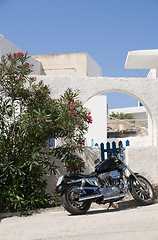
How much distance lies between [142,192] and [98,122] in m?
13.1

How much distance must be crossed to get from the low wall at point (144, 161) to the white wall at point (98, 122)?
35.5 ft

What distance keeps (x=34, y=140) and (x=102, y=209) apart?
206 centimetres

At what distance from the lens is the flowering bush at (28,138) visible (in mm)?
6047

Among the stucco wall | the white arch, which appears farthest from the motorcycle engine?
the stucco wall

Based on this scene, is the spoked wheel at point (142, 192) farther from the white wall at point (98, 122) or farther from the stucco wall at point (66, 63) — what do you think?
the stucco wall at point (66, 63)

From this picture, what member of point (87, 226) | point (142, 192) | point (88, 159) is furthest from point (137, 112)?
point (87, 226)

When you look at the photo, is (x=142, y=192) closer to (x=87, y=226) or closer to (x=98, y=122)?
(x=87, y=226)

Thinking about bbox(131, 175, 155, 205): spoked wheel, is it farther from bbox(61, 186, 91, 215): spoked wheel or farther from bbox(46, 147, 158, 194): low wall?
bbox(46, 147, 158, 194): low wall

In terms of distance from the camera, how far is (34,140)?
6332mm

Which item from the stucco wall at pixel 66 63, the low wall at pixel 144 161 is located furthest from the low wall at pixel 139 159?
the stucco wall at pixel 66 63

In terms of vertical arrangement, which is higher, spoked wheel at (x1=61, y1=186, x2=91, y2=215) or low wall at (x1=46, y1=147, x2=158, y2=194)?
low wall at (x1=46, y1=147, x2=158, y2=194)

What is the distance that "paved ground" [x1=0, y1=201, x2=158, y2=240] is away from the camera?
4176mm

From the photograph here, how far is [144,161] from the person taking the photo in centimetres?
750

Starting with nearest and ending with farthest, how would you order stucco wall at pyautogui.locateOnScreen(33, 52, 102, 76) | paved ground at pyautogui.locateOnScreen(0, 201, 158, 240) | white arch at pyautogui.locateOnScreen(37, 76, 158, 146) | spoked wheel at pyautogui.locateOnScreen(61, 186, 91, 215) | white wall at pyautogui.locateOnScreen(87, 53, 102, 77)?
1. paved ground at pyautogui.locateOnScreen(0, 201, 158, 240)
2. spoked wheel at pyautogui.locateOnScreen(61, 186, 91, 215)
3. white arch at pyautogui.locateOnScreen(37, 76, 158, 146)
4. stucco wall at pyautogui.locateOnScreen(33, 52, 102, 76)
5. white wall at pyautogui.locateOnScreen(87, 53, 102, 77)
